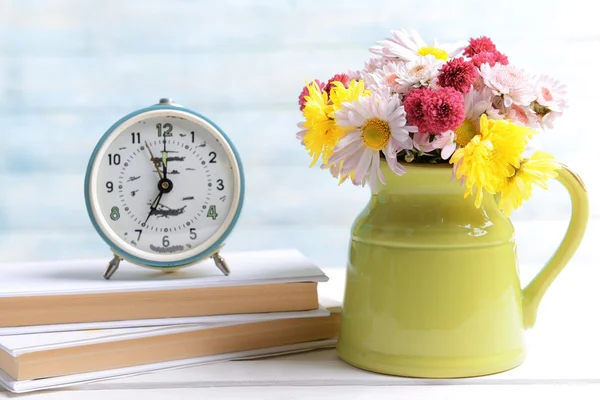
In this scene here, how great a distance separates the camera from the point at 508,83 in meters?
0.83

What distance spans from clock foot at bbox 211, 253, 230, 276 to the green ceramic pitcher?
18 centimetres

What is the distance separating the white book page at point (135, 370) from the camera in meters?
0.86

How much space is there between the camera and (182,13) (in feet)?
6.16

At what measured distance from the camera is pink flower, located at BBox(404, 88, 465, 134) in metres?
0.79

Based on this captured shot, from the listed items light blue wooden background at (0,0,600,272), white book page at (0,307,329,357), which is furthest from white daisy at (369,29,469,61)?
light blue wooden background at (0,0,600,272)

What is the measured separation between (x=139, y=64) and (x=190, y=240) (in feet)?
3.24

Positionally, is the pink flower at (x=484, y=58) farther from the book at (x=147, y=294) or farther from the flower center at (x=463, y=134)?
the book at (x=147, y=294)

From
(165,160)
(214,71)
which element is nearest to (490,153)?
(165,160)

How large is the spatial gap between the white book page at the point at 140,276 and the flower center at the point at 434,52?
30cm

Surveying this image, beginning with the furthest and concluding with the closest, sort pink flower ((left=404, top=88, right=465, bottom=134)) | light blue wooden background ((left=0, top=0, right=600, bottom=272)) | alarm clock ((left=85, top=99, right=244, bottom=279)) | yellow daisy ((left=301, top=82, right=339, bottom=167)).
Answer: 1. light blue wooden background ((left=0, top=0, right=600, bottom=272))
2. alarm clock ((left=85, top=99, right=244, bottom=279))
3. yellow daisy ((left=301, top=82, right=339, bottom=167))
4. pink flower ((left=404, top=88, right=465, bottom=134))

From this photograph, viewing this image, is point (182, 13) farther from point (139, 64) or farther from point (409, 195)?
point (409, 195)

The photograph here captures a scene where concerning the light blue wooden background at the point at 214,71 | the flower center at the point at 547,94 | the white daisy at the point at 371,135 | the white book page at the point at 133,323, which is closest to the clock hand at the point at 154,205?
Answer: the white book page at the point at 133,323

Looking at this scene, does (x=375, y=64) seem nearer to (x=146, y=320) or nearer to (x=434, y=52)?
(x=434, y=52)

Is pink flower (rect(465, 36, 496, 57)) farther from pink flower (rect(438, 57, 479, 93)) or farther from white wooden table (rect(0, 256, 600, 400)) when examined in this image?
white wooden table (rect(0, 256, 600, 400))
